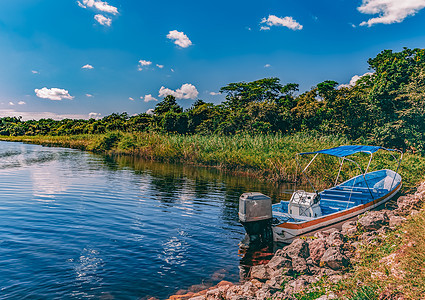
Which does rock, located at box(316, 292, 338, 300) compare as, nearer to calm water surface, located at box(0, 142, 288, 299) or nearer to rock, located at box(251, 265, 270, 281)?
rock, located at box(251, 265, 270, 281)

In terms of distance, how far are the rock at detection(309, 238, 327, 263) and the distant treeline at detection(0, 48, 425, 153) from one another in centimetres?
2112

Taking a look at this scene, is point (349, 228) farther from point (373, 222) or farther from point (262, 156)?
point (262, 156)

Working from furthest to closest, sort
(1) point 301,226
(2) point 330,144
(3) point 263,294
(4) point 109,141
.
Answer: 1. (4) point 109,141
2. (2) point 330,144
3. (1) point 301,226
4. (3) point 263,294

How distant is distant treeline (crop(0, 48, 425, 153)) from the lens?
24.4 m

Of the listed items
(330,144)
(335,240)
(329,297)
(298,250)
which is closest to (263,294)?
(329,297)

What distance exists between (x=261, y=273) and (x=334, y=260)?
1.56 metres

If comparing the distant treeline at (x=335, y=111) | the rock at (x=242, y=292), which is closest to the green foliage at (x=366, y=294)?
the rock at (x=242, y=292)

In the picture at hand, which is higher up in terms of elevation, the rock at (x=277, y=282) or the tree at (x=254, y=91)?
the tree at (x=254, y=91)

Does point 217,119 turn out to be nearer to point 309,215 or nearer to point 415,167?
point 415,167

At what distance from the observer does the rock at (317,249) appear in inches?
265

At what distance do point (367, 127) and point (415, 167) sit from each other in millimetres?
11626

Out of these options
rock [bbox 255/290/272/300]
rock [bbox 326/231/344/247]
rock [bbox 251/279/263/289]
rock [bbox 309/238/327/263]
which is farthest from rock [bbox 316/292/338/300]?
rock [bbox 326/231/344/247]

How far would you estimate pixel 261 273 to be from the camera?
6488 mm

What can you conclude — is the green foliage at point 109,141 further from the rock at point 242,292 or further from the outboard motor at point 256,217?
the rock at point 242,292
